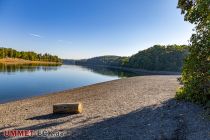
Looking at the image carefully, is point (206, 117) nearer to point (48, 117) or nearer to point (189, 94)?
point (189, 94)

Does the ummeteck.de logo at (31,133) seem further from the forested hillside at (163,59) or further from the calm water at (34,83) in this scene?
the forested hillside at (163,59)

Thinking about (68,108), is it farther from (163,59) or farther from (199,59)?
(163,59)

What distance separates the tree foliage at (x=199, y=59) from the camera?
53.8ft

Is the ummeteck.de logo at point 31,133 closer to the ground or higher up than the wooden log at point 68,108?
closer to the ground

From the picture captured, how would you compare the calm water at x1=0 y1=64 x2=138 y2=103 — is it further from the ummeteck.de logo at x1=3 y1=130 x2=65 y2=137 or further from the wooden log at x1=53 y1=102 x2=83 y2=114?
the ummeteck.de logo at x1=3 y1=130 x2=65 y2=137

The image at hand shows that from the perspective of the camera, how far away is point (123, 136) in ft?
41.3

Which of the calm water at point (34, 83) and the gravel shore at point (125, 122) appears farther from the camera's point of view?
the calm water at point (34, 83)

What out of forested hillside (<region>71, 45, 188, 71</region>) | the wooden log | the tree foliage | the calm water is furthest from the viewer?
forested hillside (<region>71, 45, 188, 71</region>)

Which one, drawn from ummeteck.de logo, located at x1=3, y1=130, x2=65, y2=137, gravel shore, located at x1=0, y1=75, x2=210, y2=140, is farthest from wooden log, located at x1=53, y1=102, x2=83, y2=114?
ummeteck.de logo, located at x1=3, y1=130, x2=65, y2=137

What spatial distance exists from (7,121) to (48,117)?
279cm

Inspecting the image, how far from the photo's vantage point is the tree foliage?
16.4 metres

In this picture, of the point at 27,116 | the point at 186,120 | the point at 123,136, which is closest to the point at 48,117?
the point at 27,116

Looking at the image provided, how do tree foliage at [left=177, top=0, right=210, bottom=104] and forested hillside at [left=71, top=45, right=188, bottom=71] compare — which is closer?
tree foliage at [left=177, top=0, right=210, bottom=104]

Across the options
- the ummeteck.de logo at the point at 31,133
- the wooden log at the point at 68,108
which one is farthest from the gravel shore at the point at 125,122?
the wooden log at the point at 68,108
